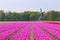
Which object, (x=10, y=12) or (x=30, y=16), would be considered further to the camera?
(x=10, y=12)

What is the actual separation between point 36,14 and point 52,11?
38.9 ft

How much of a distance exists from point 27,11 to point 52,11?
21047 mm

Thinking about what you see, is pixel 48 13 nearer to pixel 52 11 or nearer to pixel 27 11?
pixel 52 11

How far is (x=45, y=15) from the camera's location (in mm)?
109500

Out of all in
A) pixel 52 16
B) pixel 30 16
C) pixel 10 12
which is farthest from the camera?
pixel 10 12

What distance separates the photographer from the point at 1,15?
10550 cm

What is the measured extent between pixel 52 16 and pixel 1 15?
2662cm

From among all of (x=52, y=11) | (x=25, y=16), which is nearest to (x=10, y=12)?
(x=25, y=16)

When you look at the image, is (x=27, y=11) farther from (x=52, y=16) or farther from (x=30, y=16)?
(x=52, y=16)

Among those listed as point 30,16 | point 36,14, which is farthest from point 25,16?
point 36,14

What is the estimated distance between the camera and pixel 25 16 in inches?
4195

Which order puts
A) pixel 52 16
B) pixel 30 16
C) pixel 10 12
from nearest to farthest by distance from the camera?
1. pixel 52 16
2. pixel 30 16
3. pixel 10 12

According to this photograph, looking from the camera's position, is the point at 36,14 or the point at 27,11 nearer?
the point at 36,14

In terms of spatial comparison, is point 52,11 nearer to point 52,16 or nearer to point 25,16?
point 52,16
